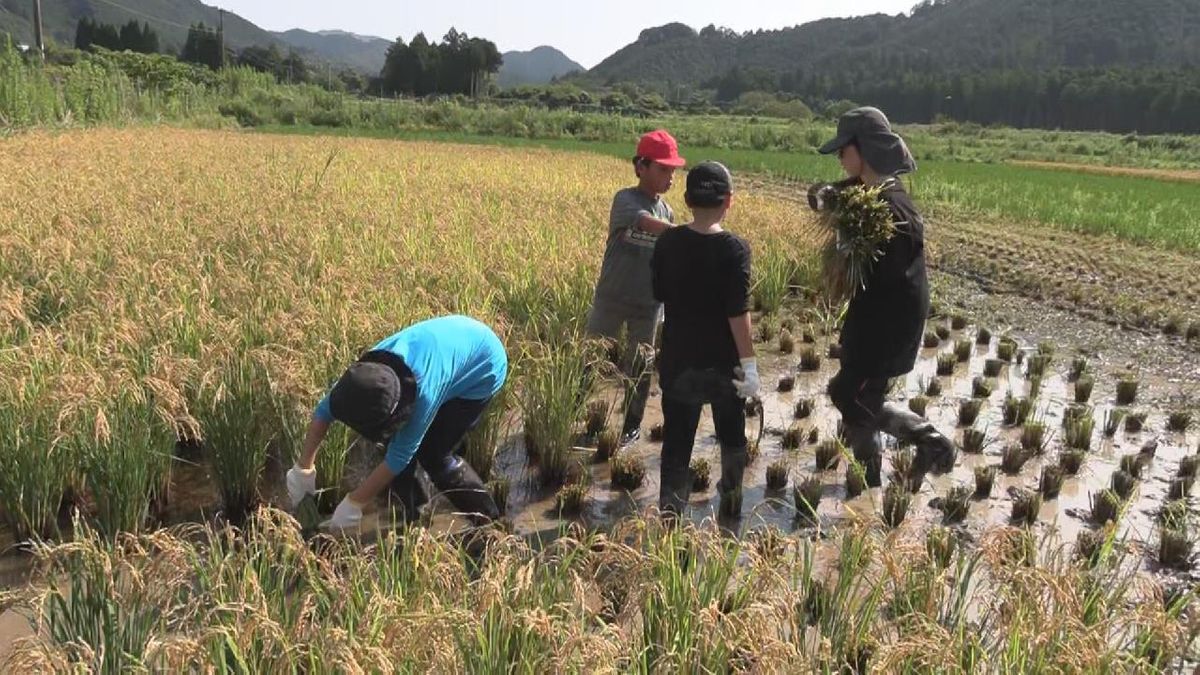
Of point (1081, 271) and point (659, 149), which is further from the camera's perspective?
point (1081, 271)

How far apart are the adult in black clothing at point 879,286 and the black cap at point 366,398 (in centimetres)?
186

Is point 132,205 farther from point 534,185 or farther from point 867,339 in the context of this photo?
point 867,339

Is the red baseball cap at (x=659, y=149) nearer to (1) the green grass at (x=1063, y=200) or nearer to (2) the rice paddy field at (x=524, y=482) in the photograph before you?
(2) the rice paddy field at (x=524, y=482)

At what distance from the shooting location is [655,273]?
123 inches

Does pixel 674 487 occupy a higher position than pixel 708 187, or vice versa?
pixel 708 187

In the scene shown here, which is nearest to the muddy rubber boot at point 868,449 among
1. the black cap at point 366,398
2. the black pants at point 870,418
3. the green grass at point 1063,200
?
the black pants at point 870,418

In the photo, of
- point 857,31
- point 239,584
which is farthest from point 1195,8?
point 239,584

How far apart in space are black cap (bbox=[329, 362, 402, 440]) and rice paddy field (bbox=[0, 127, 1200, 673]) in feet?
1.01

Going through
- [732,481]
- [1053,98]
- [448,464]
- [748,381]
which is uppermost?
[1053,98]

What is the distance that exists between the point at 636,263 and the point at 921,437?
4.97 ft

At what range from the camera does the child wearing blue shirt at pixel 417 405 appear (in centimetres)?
228

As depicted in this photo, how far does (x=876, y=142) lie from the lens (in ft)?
10.4

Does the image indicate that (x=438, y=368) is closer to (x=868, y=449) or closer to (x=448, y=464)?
(x=448, y=464)

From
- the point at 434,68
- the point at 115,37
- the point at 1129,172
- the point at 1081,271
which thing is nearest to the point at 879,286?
the point at 1081,271
